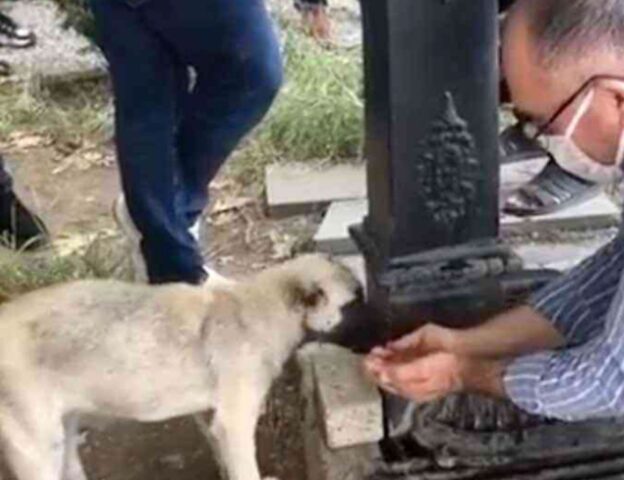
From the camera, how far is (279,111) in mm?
5406

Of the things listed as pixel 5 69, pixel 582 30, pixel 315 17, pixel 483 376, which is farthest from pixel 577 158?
pixel 5 69

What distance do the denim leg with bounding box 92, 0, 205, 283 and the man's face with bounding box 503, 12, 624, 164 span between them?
1229 mm

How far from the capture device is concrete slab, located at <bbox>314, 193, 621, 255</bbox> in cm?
429

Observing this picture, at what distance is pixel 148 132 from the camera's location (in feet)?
11.9

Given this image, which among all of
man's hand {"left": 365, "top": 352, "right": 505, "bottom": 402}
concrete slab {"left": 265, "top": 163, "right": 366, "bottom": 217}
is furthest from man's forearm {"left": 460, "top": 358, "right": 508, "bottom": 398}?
concrete slab {"left": 265, "top": 163, "right": 366, "bottom": 217}

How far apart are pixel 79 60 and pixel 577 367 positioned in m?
4.56

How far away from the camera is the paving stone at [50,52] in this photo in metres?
6.55

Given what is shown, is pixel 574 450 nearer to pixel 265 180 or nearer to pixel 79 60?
pixel 265 180

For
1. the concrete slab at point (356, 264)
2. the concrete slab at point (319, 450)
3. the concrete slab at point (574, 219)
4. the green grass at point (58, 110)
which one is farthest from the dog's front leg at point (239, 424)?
the green grass at point (58, 110)

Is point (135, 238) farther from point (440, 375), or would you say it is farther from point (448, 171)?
point (440, 375)

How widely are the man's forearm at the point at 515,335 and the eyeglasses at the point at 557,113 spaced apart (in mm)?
506

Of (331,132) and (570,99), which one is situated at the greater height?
(570,99)

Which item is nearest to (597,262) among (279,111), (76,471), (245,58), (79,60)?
(245,58)

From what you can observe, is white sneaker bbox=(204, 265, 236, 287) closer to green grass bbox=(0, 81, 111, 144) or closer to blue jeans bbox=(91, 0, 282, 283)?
blue jeans bbox=(91, 0, 282, 283)
